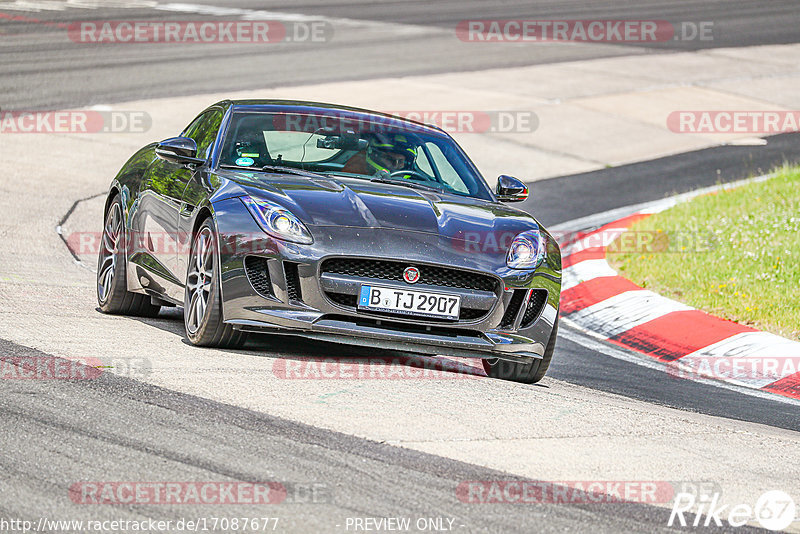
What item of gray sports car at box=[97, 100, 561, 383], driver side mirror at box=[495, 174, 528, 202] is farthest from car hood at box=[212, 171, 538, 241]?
driver side mirror at box=[495, 174, 528, 202]

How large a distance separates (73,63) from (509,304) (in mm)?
15906

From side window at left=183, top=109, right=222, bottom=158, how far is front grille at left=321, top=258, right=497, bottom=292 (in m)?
1.60

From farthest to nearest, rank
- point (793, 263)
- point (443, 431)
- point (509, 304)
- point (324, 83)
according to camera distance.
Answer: point (324, 83)
point (793, 263)
point (509, 304)
point (443, 431)

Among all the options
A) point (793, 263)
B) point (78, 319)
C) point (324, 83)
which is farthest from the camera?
point (324, 83)

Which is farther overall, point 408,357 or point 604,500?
point 408,357

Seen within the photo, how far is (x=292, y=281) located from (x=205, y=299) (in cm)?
56

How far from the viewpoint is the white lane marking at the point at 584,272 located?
440 inches

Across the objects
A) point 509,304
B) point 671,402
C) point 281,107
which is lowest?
point 671,402

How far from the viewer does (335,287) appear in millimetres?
6594

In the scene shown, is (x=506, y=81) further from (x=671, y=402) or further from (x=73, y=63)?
(x=671, y=402)

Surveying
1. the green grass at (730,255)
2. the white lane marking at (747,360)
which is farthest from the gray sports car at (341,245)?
the green grass at (730,255)

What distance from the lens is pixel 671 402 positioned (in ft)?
24.0

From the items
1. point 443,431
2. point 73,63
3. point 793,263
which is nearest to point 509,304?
point 443,431

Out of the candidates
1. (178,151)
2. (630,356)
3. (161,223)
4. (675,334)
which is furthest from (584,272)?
(178,151)
